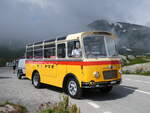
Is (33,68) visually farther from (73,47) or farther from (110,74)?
(110,74)

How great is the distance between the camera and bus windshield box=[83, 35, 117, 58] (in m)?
8.87

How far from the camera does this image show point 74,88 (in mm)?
9203

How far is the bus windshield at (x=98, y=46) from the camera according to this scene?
8.87m

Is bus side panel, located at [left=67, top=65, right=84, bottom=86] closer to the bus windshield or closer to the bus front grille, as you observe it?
the bus windshield

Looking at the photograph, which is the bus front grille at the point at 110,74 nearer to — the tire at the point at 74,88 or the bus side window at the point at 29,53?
the tire at the point at 74,88

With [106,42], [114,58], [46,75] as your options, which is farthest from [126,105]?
[46,75]

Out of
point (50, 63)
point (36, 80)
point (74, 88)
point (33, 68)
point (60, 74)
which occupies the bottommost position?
point (74, 88)

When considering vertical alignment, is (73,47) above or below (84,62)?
above

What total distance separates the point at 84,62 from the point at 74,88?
4.58ft

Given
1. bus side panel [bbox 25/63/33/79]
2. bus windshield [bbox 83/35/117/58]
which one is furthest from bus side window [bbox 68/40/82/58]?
bus side panel [bbox 25/63/33/79]

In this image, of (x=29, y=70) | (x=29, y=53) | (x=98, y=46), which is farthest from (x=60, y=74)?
(x=29, y=53)

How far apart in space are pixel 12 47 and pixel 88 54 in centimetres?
15866

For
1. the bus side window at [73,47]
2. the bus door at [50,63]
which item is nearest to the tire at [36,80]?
the bus door at [50,63]

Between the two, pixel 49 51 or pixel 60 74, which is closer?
pixel 60 74
